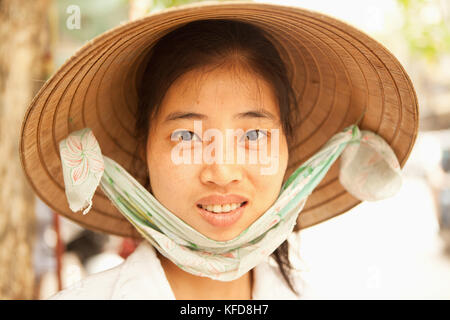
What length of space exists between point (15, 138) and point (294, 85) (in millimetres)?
1238

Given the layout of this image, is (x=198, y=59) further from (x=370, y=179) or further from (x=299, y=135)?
(x=370, y=179)

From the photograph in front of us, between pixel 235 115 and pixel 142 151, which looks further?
pixel 142 151

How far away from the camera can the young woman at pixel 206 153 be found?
127cm

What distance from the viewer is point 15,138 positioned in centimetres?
204

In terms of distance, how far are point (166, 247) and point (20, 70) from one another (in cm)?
124

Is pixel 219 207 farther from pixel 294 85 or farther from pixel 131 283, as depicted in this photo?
pixel 294 85

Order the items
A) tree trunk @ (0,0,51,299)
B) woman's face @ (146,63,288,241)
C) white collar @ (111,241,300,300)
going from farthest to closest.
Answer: tree trunk @ (0,0,51,299)
white collar @ (111,241,300,300)
woman's face @ (146,63,288,241)

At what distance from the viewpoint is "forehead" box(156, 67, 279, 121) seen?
4.17 feet

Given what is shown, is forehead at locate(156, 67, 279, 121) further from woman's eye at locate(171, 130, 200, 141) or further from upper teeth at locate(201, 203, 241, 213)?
upper teeth at locate(201, 203, 241, 213)

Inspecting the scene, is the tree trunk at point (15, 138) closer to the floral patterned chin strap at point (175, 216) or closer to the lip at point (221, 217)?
the floral patterned chin strap at point (175, 216)

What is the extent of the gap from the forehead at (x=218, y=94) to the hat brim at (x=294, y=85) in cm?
16

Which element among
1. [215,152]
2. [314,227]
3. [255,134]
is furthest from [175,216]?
[314,227]

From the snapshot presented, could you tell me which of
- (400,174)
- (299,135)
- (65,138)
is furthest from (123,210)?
(400,174)

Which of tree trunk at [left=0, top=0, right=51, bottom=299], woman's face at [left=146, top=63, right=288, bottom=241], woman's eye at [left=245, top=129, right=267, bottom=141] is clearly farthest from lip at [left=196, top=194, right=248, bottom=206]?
tree trunk at [left=0, top=0, right=51, bottom=299]
